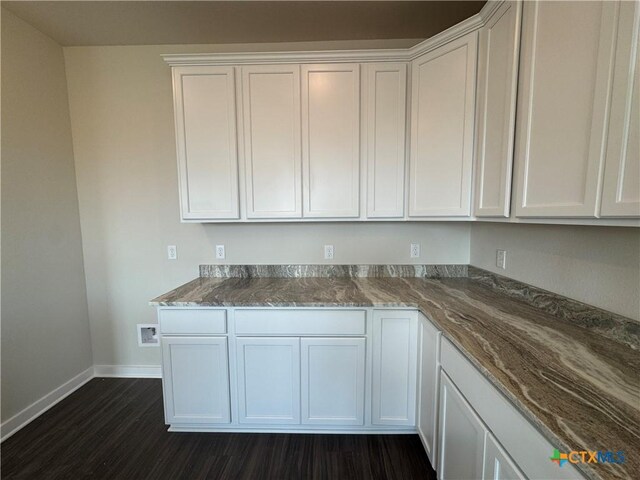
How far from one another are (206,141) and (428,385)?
214 centimetres

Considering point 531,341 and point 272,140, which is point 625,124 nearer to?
point 531,341

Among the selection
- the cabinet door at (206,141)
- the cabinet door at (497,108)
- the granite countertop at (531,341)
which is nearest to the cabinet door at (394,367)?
the granite countertop at (531,341)

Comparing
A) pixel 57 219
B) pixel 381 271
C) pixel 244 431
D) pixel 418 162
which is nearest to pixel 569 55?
A: pixel 418 162

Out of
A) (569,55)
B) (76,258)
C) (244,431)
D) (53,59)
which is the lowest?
(244,431)

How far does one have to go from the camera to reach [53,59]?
82.5 inches

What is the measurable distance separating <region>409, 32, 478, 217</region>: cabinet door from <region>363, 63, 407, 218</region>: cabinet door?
0.08 metres

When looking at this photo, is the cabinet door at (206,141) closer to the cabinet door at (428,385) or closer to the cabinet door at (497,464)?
the cabinet door at (428,385)

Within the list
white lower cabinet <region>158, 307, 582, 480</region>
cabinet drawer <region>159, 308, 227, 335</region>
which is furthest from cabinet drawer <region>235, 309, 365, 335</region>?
cabinet drawer <region>159, 308, 227, 335</region>

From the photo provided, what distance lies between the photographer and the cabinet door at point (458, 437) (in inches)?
40.0

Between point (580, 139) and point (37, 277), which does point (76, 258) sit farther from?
point (580, 139)

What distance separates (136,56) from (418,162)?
7.97ft

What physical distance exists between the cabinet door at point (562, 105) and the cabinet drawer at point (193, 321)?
1.79m

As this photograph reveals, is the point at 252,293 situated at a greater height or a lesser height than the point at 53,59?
lesser

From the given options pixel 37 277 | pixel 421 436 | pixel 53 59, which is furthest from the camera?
pixel 53 59
